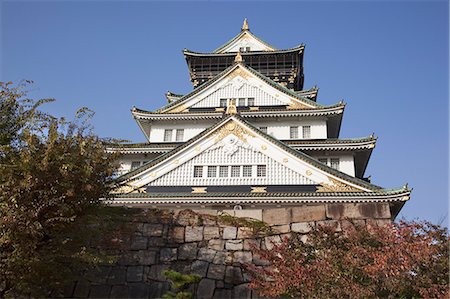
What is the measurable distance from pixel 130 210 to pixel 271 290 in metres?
5.25

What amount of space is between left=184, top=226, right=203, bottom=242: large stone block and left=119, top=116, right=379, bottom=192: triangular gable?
5.14m

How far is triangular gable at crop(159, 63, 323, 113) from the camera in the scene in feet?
78.6

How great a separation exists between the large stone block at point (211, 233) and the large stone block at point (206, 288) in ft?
4.14

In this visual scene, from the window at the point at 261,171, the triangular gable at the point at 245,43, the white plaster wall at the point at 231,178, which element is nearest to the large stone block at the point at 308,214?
the white plaster wall at the point at 231,178

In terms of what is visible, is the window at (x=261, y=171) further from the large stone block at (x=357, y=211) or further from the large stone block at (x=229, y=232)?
the large stone block at (x=229, y=232)

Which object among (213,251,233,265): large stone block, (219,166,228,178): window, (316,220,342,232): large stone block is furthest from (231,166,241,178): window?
(213,251,233,265): large stone block

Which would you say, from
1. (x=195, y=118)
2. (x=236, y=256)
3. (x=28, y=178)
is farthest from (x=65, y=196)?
(x=195, y=118)

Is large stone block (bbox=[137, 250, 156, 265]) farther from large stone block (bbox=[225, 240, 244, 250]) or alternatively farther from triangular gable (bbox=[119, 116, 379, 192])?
triangular gable (bbox=[119, 116, 379, 192])

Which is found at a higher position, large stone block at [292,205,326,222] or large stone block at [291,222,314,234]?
large stone block at [292,205,326,222]

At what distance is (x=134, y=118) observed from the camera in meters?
23.8

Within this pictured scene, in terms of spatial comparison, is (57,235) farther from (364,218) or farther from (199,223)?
(364,218)

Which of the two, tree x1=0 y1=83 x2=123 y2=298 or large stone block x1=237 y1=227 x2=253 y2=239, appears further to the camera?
large stone block x1=237 y1=227 x2=253 y2=239

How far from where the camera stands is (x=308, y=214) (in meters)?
11.9

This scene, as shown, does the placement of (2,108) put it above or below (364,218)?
above
